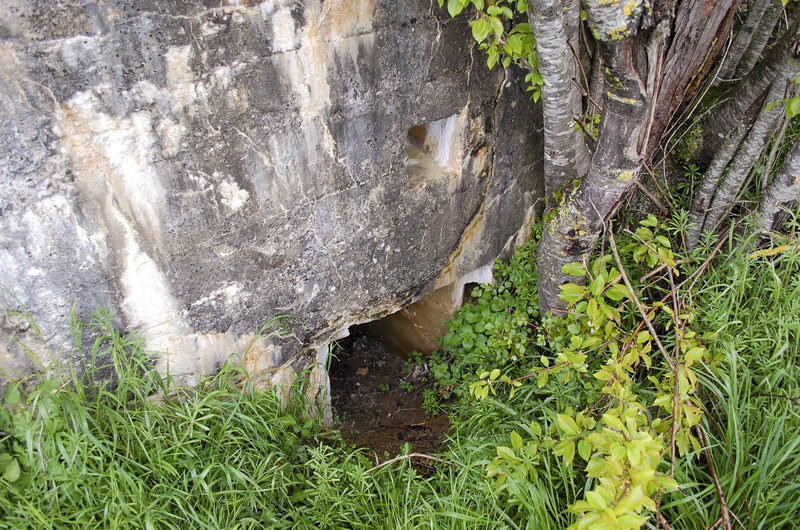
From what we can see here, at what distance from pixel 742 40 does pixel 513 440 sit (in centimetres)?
222

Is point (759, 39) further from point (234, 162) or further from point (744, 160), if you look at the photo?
point (234, 162)

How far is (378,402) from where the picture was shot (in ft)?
12.7

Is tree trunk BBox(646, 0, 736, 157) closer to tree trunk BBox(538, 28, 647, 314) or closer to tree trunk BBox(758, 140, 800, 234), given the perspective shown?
tree trunk BBox(538, 28, 647, 314)

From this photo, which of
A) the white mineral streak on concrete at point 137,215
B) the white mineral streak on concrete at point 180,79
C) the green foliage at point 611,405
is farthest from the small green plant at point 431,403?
the white mineral streak on concrete at point 180,79

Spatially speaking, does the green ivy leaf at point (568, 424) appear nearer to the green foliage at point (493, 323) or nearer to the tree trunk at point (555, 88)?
the green foliage at point (493, 323)

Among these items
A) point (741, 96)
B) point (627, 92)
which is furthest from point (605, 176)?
point (741, 96)

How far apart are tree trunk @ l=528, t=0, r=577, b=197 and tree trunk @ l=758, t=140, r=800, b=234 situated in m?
0.93

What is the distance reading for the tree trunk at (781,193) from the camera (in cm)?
272

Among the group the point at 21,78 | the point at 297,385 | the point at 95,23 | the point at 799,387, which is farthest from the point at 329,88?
the point at 799,387

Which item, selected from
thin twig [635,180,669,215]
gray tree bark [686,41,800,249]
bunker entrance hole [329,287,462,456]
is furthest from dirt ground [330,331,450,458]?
gray tree bark [686,41,800,249]

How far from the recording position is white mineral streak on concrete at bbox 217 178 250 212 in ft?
7.67

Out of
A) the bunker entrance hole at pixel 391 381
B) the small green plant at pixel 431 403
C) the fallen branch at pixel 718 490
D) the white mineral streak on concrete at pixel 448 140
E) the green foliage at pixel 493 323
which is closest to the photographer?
the fallen branch at pixel 718 490

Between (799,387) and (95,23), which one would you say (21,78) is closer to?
(95,23)

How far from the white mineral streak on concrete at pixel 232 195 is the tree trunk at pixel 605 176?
152 cm
